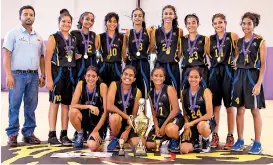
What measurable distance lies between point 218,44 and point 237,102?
763 millimetres

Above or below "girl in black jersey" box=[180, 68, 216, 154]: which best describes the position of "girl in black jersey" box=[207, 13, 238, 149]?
above

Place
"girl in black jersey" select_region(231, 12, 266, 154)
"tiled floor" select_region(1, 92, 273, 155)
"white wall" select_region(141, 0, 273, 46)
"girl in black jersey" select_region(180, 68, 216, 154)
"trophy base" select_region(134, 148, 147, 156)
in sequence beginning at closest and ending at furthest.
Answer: "trophy base" select_region(134, 148, 147, 156) → "girl in black jersey" select_region(180, 68, 216, 154) → "girl in black jersey" select_region(231, 12, 266, 154) → "tiled floor" select_region(1, 92, 273, 155) → "white wall" select_region(141, 0, 273, 46)

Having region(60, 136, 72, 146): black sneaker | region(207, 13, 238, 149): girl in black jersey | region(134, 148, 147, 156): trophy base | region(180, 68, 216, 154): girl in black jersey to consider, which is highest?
region(207, 13, 238, 149): girl in black jersey

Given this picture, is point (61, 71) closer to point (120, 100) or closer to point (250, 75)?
point (120, 100)

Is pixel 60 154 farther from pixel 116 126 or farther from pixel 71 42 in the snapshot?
pixel 71 42

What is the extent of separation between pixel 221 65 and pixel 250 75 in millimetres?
395

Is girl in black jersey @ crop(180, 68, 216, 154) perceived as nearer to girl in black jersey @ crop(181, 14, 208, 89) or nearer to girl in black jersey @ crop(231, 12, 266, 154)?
girl in black jersey @ crop(181, 14, 208, 89)

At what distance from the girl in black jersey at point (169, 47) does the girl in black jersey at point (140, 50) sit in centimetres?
16

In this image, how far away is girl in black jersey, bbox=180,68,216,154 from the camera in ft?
13.3

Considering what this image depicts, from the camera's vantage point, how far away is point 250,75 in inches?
165

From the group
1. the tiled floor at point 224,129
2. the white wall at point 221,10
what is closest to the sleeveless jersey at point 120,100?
the tiled floor at point 224,129

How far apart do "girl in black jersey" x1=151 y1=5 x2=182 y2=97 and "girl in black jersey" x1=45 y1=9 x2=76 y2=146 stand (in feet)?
3.59

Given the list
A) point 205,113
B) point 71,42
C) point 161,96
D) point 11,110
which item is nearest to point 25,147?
point 11,110

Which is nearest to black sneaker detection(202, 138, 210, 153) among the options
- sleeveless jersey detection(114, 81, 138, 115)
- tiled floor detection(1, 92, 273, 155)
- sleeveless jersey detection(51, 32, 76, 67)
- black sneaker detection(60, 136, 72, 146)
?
tiled floor detection(1, 92, 273, 155)
